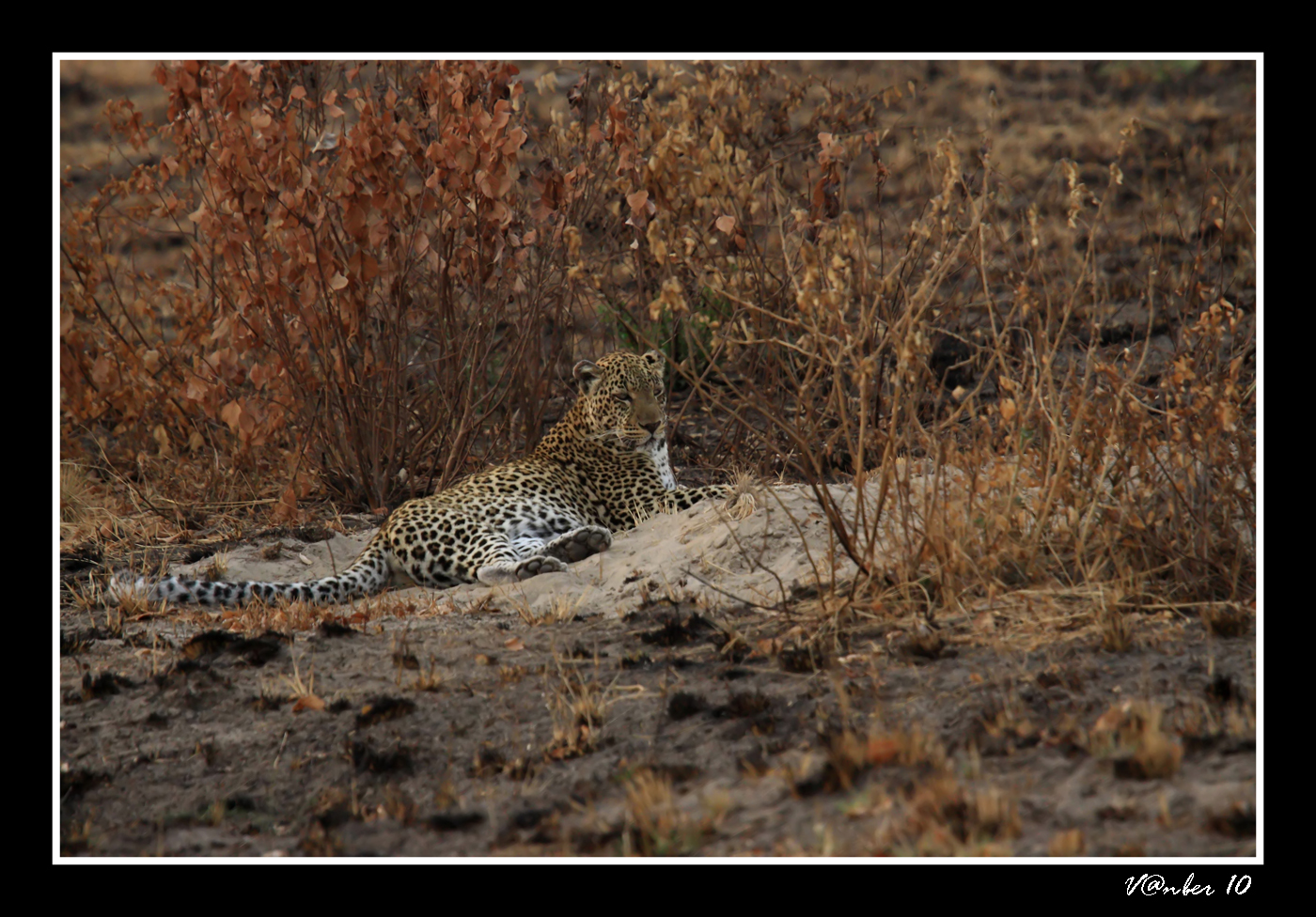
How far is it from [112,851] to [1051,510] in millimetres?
3513

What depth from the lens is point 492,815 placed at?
3.69 meters

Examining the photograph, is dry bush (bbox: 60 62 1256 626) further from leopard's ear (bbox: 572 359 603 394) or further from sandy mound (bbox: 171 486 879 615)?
leopard's ear (bbox: 572 359 603 394)

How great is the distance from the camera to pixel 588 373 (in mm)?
7504

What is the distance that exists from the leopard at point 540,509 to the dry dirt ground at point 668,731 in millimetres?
453

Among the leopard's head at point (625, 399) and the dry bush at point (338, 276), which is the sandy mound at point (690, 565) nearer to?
the leopard's head at point (625, 399)

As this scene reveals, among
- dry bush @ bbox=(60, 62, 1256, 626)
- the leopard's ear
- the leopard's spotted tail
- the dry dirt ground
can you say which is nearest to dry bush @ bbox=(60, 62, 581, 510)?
dry bush @ bbox=(60, 62, 1256, 626)

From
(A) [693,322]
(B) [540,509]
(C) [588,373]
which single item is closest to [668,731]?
(B) [540,509]

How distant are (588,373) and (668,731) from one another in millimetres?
3688

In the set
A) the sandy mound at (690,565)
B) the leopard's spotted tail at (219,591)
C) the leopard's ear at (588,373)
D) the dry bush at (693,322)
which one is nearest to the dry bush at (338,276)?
the dry bush at (693,322)

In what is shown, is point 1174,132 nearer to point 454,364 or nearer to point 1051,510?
point 454,364

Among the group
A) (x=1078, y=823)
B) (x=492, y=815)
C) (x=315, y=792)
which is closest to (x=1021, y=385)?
(x=1078, y=823)

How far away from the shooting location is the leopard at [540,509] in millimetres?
6129

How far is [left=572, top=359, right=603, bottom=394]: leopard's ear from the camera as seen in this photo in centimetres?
745

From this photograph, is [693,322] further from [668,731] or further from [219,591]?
[668,731]
